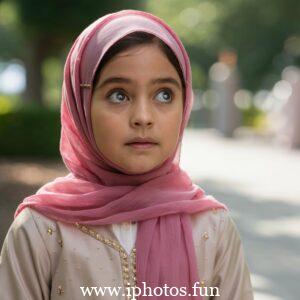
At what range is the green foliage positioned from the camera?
44.8 feet

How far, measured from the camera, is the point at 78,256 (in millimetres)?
1957

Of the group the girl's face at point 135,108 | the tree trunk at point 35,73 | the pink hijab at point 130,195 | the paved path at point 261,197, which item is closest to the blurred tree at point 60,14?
the tree trunk at point 35,73

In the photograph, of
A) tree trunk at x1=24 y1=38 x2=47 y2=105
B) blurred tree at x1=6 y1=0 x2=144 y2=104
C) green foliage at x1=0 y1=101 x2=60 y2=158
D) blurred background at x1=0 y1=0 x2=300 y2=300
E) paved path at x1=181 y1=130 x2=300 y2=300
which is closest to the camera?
paved path at x1=181 y1=130 x2=300 y2=300

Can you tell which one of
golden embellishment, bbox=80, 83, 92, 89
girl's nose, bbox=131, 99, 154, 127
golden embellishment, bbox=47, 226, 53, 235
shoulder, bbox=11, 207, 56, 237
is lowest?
golden embellishment, bbox=47, 226, 53, 235

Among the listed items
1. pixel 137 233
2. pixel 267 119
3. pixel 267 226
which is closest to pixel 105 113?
pixel 137 233

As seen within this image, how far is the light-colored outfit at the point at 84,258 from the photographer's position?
1.93m

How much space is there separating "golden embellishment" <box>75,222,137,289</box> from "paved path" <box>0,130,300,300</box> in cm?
310

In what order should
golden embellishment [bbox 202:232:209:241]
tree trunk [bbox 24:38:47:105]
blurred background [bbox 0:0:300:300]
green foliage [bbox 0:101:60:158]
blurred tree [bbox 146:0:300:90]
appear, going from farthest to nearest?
blurred tree [bbox 146:0:300:90] → tree trunk [bbox 24:38:47:105] → green foliage [bbox 0:101:60:158] → blurred background [bbox 0:0:300:300] → golden embellishment [bbox 202:232:209:241]

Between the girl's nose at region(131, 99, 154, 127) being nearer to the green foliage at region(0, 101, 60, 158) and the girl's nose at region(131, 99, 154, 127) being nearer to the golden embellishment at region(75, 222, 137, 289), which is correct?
the golden embellishment at region(75, 222, 137, 289)

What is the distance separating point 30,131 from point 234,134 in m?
8.27

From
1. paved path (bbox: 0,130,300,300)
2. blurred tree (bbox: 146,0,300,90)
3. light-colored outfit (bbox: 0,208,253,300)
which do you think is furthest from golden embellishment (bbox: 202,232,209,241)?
blurred tree (bbox: 146,0,300,90)

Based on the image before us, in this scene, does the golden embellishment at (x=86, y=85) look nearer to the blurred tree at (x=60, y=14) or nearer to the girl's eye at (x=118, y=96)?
the girl's eye at (x=118, y=96)

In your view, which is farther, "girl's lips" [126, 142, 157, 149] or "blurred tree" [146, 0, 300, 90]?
"blurred tree" [146, 0, 300, 90]

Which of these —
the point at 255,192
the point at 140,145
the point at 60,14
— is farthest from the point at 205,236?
the point at 60,14
